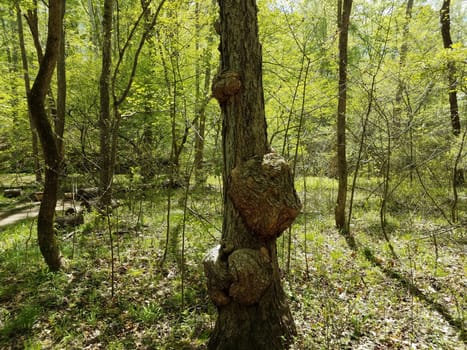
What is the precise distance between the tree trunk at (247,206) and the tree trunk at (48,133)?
2554mm

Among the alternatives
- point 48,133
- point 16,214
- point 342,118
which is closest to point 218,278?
point 48,133

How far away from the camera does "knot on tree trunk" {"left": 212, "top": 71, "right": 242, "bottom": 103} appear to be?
2.35 metres

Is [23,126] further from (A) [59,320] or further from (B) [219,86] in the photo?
(B) [219,86]

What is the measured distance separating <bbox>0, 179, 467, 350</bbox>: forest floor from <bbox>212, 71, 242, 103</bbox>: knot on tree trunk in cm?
176

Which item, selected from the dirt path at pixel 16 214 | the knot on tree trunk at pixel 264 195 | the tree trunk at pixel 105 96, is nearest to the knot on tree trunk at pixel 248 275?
the knot on tree trunk at pixel 264 195

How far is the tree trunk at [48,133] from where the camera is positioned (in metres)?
3.54

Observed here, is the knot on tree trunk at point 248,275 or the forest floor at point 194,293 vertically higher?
the knot on tree trunk at point 248,275

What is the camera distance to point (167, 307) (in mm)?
3496

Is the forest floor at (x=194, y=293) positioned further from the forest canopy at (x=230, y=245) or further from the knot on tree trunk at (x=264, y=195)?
the knot on tree trunk at (x=264, y=195)

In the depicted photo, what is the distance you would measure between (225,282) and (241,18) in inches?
91.5

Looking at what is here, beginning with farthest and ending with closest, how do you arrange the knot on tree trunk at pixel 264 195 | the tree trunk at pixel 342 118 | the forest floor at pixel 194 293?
the tree trunk at pixel 342 118 → the forest floor at pixel 194 293 → the knot on tree trunk at pixel 264 195

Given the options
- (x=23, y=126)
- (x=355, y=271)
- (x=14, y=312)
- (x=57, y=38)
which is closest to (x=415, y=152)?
(x=355, y=271)

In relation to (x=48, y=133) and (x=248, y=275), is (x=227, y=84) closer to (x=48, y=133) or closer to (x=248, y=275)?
(x=248, y=275)

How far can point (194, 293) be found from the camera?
3.75 meters
